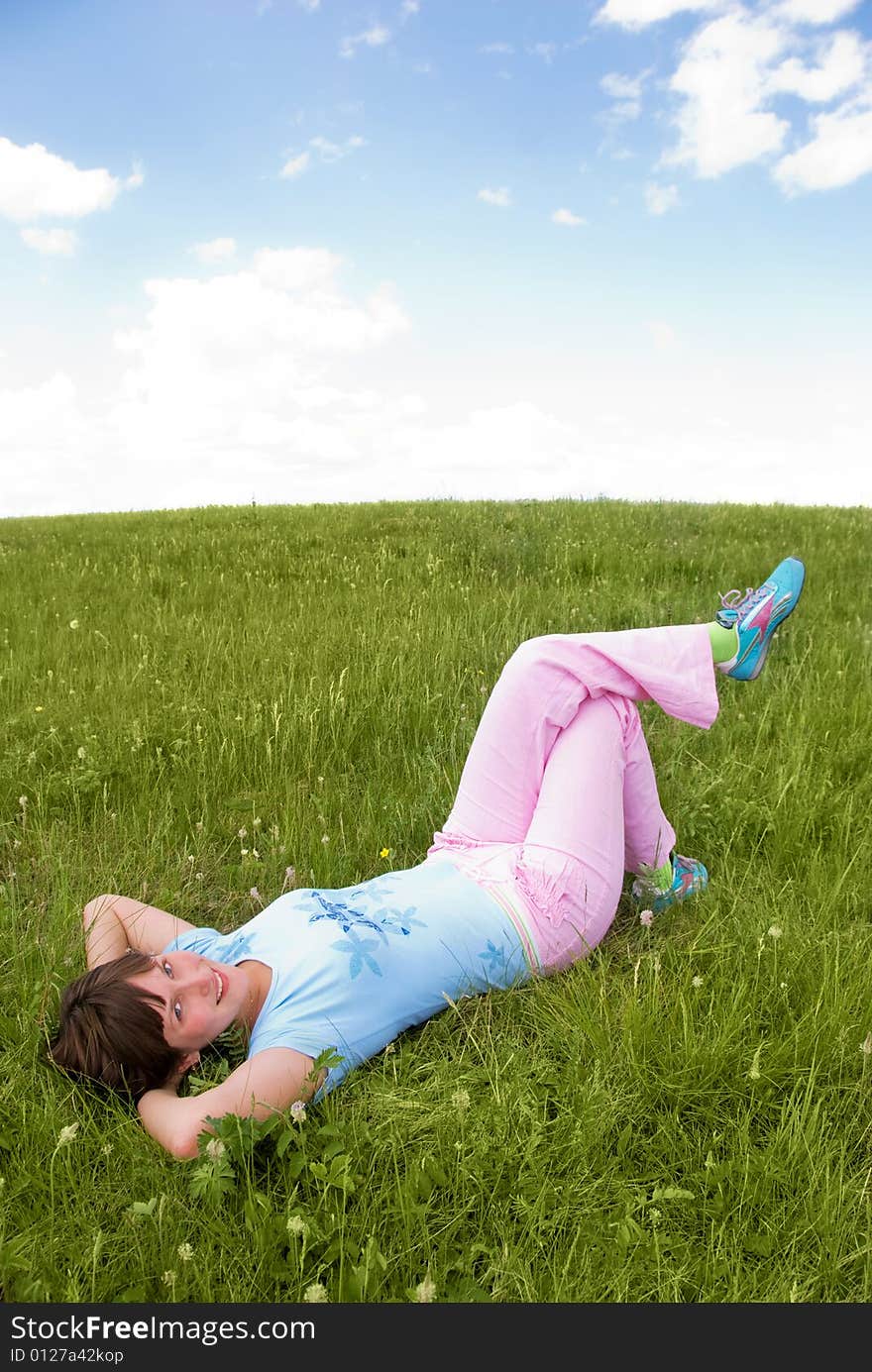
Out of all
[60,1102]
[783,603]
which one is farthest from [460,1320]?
[783,603]

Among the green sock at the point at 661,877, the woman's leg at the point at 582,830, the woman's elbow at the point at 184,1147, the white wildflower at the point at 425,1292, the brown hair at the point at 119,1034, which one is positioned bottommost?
the woman's elbow at the point at 184,1147

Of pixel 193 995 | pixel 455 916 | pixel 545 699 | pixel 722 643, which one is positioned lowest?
pixel 193 995

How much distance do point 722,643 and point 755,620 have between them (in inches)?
8.7

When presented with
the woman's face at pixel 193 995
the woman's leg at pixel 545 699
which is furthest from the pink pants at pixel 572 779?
the woman's face at pixel 193 995

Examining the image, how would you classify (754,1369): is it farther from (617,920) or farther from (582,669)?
(582,669)

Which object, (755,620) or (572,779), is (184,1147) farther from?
(755,620)

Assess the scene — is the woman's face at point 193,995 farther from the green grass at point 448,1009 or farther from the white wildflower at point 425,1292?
the white wildflower at point 425,1292

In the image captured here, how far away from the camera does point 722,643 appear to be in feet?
12.7

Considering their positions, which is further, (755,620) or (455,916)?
(755,620)

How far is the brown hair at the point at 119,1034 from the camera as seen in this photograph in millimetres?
2826

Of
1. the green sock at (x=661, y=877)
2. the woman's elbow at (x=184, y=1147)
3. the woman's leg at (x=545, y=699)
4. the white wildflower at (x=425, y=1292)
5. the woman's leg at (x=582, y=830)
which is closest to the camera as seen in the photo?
the white wildflower at (x=425, y=1292)

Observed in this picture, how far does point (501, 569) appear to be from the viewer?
920 centimetres

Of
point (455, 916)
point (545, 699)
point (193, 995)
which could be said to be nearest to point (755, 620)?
point (545, 699)

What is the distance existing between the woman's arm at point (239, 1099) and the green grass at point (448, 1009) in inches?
2.7
